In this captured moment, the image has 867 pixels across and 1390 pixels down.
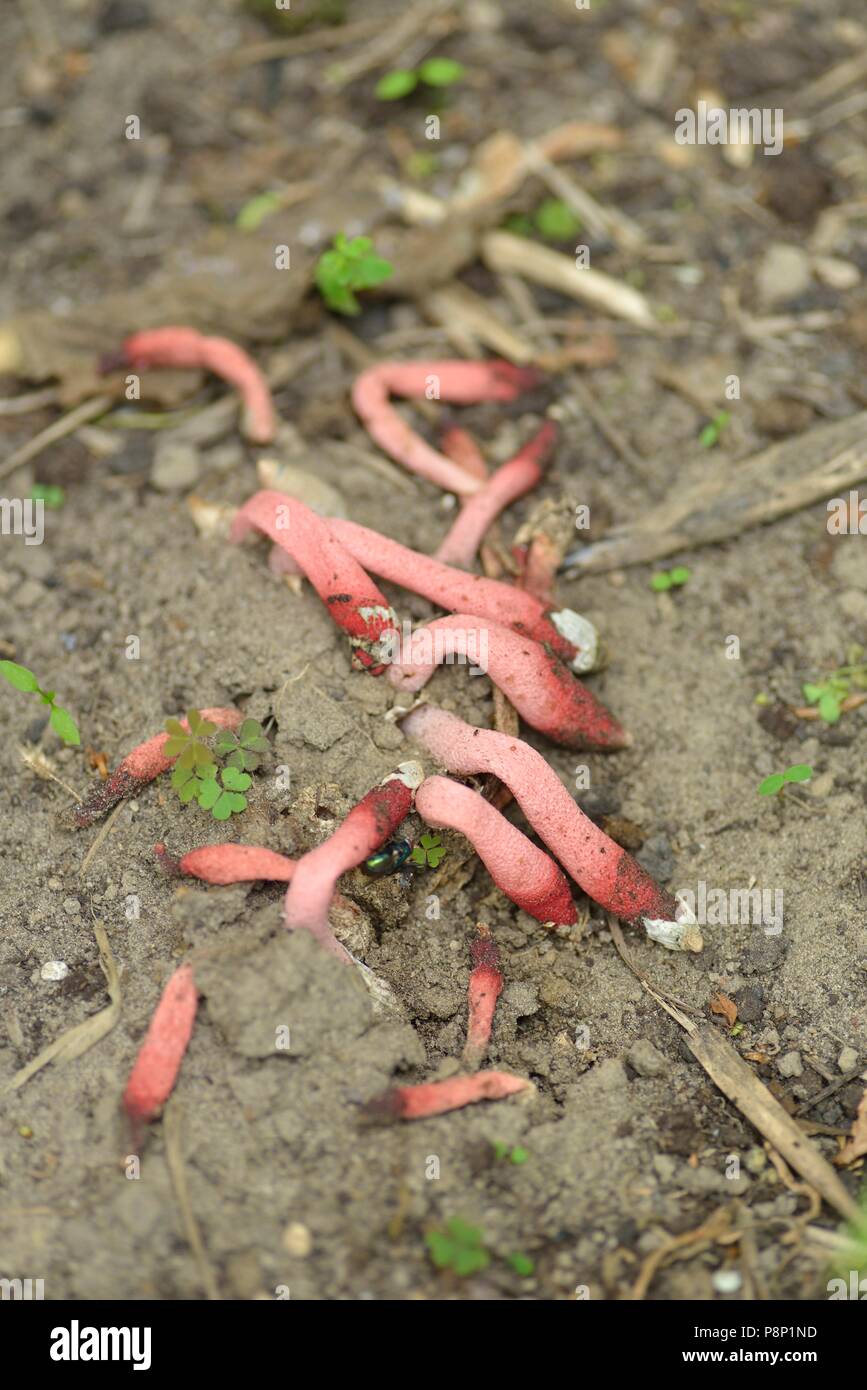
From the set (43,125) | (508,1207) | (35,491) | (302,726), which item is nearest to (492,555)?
(302,726)

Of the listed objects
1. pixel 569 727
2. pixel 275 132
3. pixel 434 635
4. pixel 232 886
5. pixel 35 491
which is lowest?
pixel 232 886

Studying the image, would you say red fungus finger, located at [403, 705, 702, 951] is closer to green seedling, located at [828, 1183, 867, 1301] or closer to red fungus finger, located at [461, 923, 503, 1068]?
red fungus finger, located at [461, 923, 503, 1068]

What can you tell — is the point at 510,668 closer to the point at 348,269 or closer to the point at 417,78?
the point at 348,269

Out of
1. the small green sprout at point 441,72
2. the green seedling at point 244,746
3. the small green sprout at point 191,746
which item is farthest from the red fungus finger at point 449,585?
the small green sprout at point 441,72

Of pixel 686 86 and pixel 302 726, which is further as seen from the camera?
pixel 686 86

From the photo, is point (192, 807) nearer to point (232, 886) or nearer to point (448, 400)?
point (232, 886)

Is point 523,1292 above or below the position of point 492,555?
below
